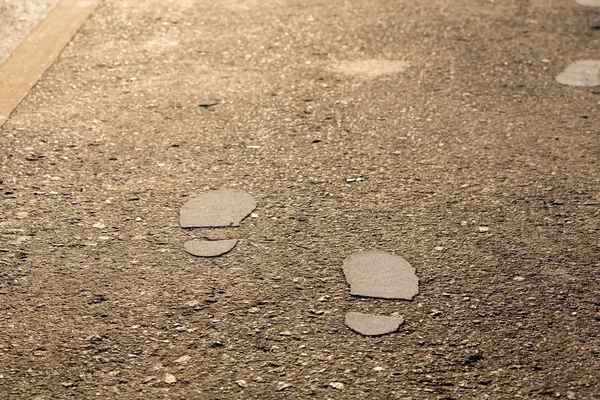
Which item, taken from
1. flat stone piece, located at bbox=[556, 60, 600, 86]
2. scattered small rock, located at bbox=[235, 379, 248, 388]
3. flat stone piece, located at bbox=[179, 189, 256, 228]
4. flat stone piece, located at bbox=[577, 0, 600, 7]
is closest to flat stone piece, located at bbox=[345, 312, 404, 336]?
scattered small rock, located at bbox=[235, 379, 248, 388]

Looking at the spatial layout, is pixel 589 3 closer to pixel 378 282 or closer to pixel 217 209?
pixel 217 209

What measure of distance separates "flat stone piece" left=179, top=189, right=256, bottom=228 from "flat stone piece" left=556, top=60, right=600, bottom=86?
2.24m

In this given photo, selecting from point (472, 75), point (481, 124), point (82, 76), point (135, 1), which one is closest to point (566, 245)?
point (481, 124)

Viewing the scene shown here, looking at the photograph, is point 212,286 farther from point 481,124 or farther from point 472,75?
point 472,75

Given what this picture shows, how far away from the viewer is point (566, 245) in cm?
321

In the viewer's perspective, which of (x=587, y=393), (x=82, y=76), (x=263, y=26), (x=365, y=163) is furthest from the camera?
(x=263, y=26)

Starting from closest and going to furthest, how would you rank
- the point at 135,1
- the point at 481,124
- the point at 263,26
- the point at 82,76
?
the point at 481,124
the point at 82,76
the point at 263,26
the point at 135,1

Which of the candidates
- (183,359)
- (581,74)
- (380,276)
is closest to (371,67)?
(581,74)

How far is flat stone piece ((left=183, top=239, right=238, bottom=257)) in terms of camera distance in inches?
124

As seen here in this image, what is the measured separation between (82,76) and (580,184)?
112 inches

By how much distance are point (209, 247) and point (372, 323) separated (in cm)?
77

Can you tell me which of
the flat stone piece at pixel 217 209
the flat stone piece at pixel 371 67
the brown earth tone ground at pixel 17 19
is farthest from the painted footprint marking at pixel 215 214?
the brown earth tone ground at pixel 17 19

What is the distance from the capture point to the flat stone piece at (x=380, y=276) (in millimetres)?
2908

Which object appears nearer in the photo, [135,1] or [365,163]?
[365,163]
